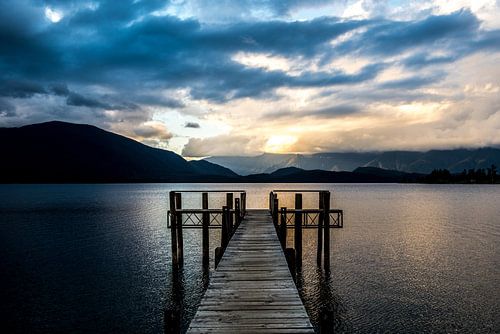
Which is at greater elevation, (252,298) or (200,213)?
(252,298)

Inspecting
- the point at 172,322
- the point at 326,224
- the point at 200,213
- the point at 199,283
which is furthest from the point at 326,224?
the point at 200,213

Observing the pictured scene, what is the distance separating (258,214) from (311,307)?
10978 millimetres

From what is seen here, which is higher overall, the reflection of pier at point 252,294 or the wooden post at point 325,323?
the reflection of pier at point 252,294

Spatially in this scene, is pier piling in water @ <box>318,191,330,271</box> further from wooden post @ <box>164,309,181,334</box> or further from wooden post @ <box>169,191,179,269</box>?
wooden post @ <box>164,309,181,334</box>

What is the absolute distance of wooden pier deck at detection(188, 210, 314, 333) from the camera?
786 cm

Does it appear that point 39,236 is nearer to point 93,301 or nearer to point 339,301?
point 93,301

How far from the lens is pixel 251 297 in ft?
31.8

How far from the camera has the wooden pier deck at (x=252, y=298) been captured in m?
7.86

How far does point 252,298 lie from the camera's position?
31.4 feet

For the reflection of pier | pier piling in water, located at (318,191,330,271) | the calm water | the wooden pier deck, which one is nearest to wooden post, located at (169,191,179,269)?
the calm water

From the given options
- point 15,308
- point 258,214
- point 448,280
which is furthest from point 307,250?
point 15,308

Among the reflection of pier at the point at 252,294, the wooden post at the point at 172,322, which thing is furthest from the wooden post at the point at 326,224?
the wooden post at the point at 172,322

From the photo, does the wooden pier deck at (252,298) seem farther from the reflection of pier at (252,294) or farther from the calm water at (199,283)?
the calm water at (199,283)

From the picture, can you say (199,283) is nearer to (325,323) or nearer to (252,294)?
(252,294)
